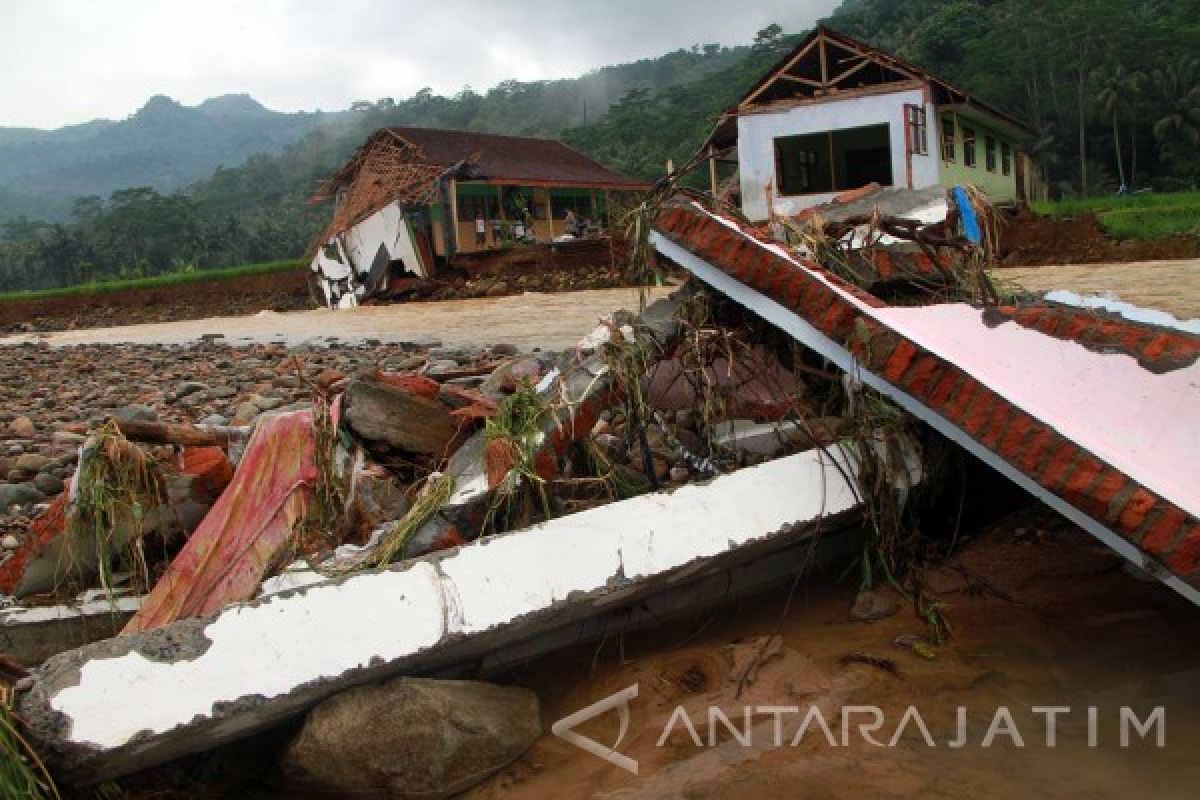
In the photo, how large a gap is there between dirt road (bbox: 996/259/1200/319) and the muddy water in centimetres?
520

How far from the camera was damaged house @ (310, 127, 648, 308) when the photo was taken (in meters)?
26.4

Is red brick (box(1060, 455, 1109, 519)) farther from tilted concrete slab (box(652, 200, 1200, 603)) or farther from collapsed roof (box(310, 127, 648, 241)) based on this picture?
collapsed roof (box(310, 127, 648, 241))

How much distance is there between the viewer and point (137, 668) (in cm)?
252

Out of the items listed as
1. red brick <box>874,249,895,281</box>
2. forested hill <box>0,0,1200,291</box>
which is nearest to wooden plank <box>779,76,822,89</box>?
forested hill <box>0,0,1200,291</box>

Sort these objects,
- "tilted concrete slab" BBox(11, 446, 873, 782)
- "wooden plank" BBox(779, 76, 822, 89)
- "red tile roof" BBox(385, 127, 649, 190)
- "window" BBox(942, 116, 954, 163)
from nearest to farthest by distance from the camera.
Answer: "tilted concrete slab" BBox(11, 446, 873, 782) → "wooden plank" BBox(779, 76, 822, 89) → "window" BBox(942, 116, 954, 163) → "red tile roof" BBox(385, 127, 649, 190)

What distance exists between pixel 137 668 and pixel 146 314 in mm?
34036

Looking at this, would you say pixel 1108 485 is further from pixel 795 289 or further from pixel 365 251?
pixel 365 251

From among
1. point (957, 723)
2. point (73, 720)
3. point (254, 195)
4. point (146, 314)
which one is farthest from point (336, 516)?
point (254, 195)

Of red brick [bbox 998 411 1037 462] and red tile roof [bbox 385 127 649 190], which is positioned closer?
red brick [bbox 998 411 1037 462]

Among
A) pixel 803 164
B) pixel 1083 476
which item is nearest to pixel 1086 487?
pixel 1083 476

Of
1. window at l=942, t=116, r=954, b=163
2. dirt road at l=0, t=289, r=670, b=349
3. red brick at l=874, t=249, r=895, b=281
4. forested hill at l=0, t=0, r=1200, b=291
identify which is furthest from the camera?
forested hill at l=0, t=0, r=1200, b=291

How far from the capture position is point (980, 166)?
28234 mm

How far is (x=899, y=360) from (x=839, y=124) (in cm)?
2185

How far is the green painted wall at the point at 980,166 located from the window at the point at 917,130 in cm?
42
